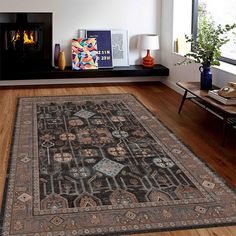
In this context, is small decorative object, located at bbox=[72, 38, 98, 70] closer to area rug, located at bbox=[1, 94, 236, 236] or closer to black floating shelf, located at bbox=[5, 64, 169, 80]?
black floating shelf, located at bbox=[5, 64, 169, 80]

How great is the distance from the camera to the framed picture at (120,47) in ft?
21.5

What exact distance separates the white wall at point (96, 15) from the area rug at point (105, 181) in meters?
2.21

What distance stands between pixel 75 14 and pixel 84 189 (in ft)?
13.4

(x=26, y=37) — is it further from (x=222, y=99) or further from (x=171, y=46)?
(x=222, y=99)

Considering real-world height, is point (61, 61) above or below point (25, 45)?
below

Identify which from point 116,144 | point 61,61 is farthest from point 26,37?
point 116,144

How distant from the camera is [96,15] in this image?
6445 mm

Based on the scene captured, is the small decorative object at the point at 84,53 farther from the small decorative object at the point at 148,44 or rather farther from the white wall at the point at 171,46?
the white wall at the point at 171,46

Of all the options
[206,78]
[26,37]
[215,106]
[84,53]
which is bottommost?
[215,106]

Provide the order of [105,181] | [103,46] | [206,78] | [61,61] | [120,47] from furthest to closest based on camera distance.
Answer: [120,47], [103,46], [61,61], [206,78], [105,181]

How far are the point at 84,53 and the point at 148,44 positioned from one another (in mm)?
998

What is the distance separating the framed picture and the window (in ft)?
4.22

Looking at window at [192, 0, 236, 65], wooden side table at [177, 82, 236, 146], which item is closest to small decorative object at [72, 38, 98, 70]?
window at [192, 0, 236, 65]

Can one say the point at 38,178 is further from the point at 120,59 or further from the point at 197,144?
the point at 120,59
